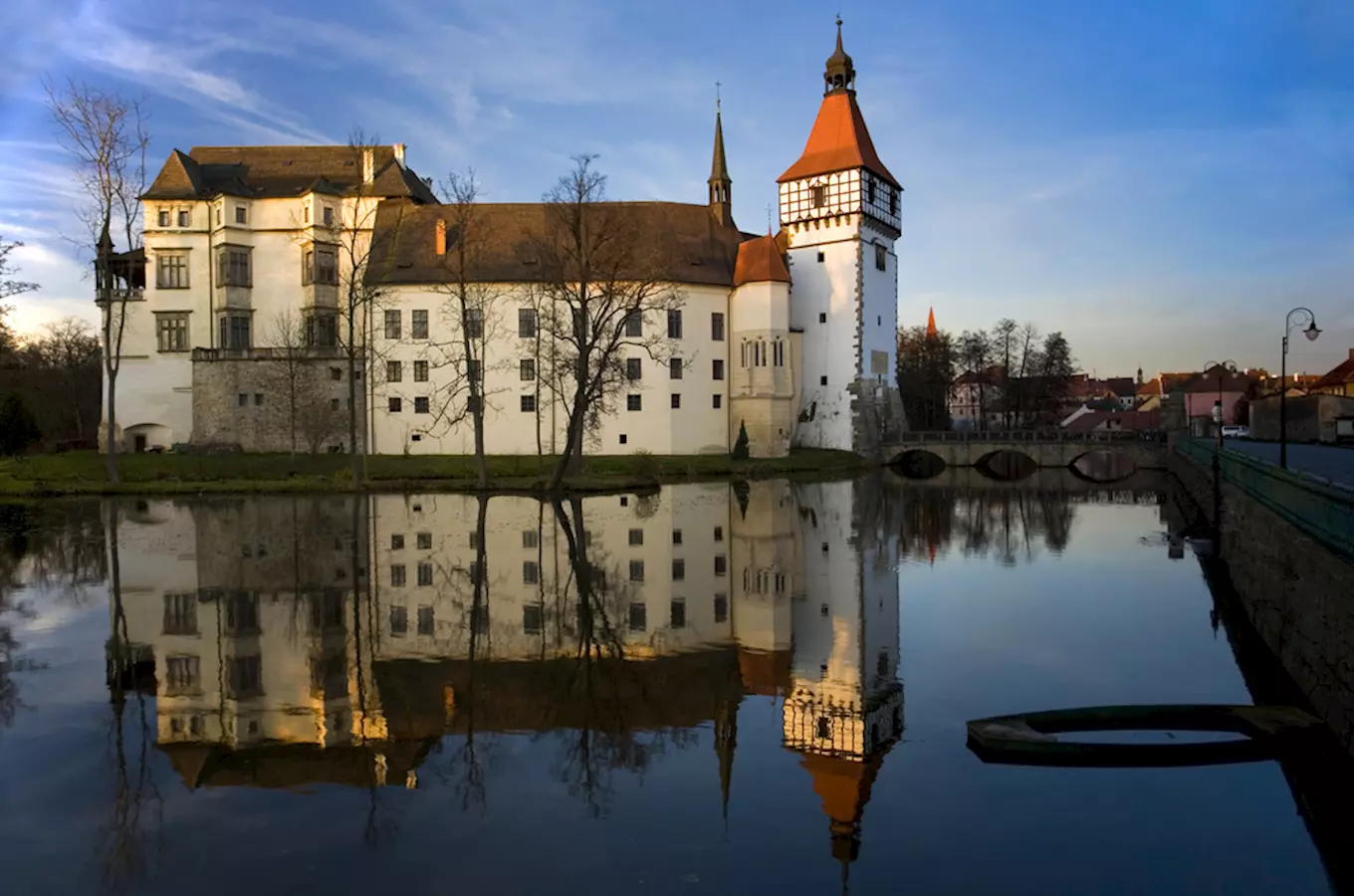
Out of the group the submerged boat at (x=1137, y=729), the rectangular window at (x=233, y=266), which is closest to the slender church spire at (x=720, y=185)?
the rectangular window at (x=233, y=266)

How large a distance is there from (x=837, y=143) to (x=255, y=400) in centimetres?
3564

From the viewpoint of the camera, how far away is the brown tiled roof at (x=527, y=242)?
51062 millimetres

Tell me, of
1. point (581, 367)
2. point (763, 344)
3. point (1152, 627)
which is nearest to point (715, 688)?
point (1152, 627)

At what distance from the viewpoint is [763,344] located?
173ft

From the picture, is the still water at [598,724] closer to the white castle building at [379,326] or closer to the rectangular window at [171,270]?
the white castle building at [379,326]

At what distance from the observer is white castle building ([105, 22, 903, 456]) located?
4962cm

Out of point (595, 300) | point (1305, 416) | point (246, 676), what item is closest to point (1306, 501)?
point (246, 676)

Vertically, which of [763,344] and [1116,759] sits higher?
[763,344]

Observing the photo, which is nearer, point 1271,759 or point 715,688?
point 1271,759

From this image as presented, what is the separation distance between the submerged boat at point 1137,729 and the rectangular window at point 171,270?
5312cm

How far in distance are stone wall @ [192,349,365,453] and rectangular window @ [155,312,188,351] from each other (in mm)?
2521

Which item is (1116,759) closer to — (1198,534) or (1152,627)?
(1152,627)

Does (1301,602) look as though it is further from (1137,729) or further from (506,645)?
(506,645)

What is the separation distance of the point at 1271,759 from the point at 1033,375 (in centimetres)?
7870
